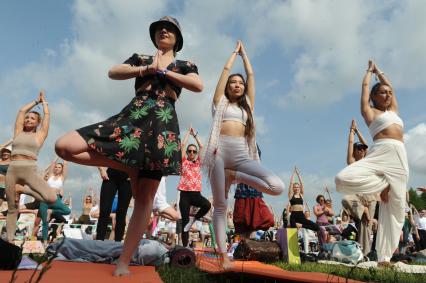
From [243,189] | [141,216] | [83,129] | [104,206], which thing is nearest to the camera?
[83,129]

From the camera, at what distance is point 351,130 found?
691 cm

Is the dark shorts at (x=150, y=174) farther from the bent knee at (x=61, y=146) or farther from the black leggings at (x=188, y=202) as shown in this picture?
the black leggings at (x=188, y=202)

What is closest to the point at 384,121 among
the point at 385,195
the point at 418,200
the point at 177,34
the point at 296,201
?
the point at 385,195

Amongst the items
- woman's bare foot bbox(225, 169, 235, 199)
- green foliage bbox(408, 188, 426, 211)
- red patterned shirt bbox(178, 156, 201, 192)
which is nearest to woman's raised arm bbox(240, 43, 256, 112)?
woman's bare foot bbox(225, 169, 235, 199)

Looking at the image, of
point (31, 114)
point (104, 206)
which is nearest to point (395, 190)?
point (104, 206)

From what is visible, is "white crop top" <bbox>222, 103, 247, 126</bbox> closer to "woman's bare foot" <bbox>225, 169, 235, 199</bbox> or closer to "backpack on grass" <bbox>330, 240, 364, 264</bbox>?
"woman's bare foot" <bbox>225, 169, 235, 199</bbox>

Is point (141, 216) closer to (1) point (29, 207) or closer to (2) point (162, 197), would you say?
(2) point (162, 197)

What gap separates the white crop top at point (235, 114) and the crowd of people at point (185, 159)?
1 cm

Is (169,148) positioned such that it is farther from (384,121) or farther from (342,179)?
(384,121)

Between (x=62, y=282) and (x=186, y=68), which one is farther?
(x=186, y=68)

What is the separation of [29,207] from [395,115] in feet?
25.8

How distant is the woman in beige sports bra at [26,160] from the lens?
20.3 ft

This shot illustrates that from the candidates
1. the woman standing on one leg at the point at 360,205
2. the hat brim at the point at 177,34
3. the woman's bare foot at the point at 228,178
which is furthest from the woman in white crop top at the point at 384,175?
the hat brim at the point at 177,34

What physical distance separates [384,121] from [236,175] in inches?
94.9
